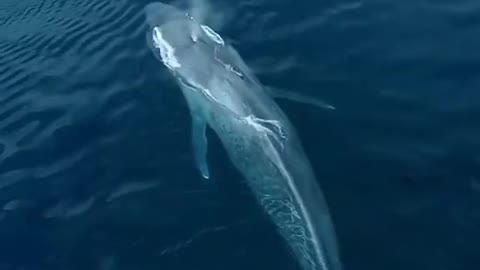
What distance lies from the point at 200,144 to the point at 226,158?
29.1 inches

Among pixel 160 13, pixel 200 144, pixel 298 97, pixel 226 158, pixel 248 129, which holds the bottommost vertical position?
pixel 226 158

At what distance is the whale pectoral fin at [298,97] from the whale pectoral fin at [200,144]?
196 cm

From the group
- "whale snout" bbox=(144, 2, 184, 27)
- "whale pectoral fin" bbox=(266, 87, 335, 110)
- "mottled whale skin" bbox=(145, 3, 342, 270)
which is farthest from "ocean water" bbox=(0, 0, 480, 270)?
"whale snout" bbox=(144, 2, 184, 27)

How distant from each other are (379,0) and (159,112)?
302 inches

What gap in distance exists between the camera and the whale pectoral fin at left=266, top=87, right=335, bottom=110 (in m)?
16.8

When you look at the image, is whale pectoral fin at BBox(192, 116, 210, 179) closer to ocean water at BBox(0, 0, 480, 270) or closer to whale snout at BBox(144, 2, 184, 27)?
ocean water at BBox(0, 0, 480, 270)

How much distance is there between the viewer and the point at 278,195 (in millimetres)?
14742

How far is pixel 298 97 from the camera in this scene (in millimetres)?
16844

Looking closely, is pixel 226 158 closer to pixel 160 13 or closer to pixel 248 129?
pixel 248 129

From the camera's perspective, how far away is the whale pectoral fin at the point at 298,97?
16.8 metres

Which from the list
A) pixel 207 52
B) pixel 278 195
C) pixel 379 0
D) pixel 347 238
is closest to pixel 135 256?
pixel 278 195

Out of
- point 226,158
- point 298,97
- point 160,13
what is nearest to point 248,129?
point 226,158

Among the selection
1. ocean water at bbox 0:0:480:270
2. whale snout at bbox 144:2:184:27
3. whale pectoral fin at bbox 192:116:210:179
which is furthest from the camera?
whale snout at bbox 144:2:184:27

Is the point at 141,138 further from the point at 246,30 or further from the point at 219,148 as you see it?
the point at 246,30
